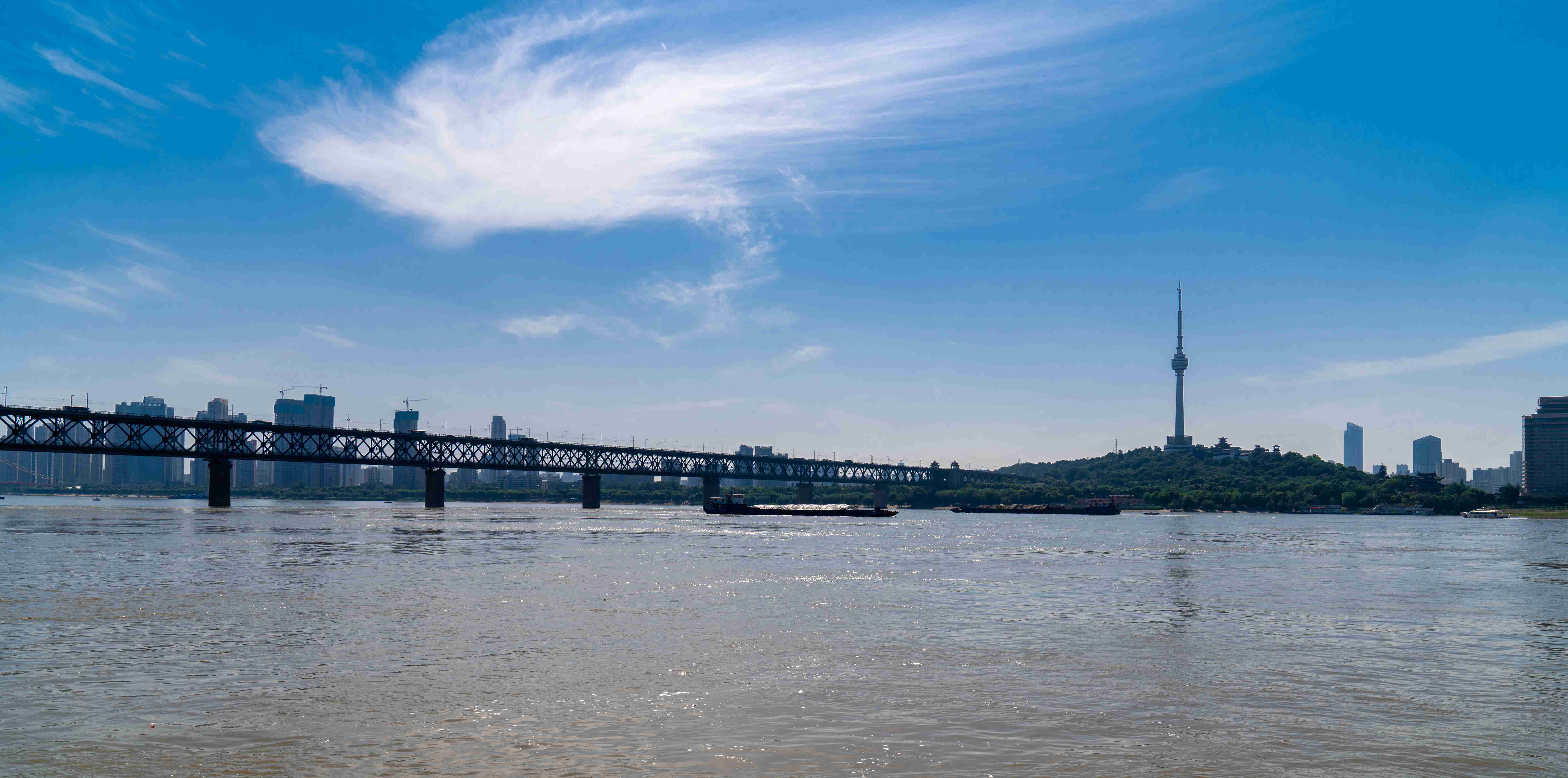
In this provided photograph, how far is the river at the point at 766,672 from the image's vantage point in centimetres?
1733

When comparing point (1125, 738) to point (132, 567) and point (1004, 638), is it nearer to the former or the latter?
point (1004, 638)

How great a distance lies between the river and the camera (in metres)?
17.3

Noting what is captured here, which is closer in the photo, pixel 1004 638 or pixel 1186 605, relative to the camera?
Answer: pixel 1004 638

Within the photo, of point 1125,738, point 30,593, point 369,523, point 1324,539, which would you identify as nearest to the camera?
point 1125,738

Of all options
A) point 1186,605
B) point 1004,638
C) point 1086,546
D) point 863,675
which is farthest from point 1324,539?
point 863,675

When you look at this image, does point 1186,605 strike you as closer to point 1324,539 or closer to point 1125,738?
point 1125,738

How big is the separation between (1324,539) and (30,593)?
394ft

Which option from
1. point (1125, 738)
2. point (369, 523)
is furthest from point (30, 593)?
point (369, 523)

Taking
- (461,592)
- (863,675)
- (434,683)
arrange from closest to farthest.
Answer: (434,683)
(863,675)
(461,592)

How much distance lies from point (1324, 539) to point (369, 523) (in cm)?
11806

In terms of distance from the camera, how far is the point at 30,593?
40531mm

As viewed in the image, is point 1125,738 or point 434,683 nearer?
point 1125,738

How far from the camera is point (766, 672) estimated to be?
25359 mm

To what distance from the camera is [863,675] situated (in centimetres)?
2492
